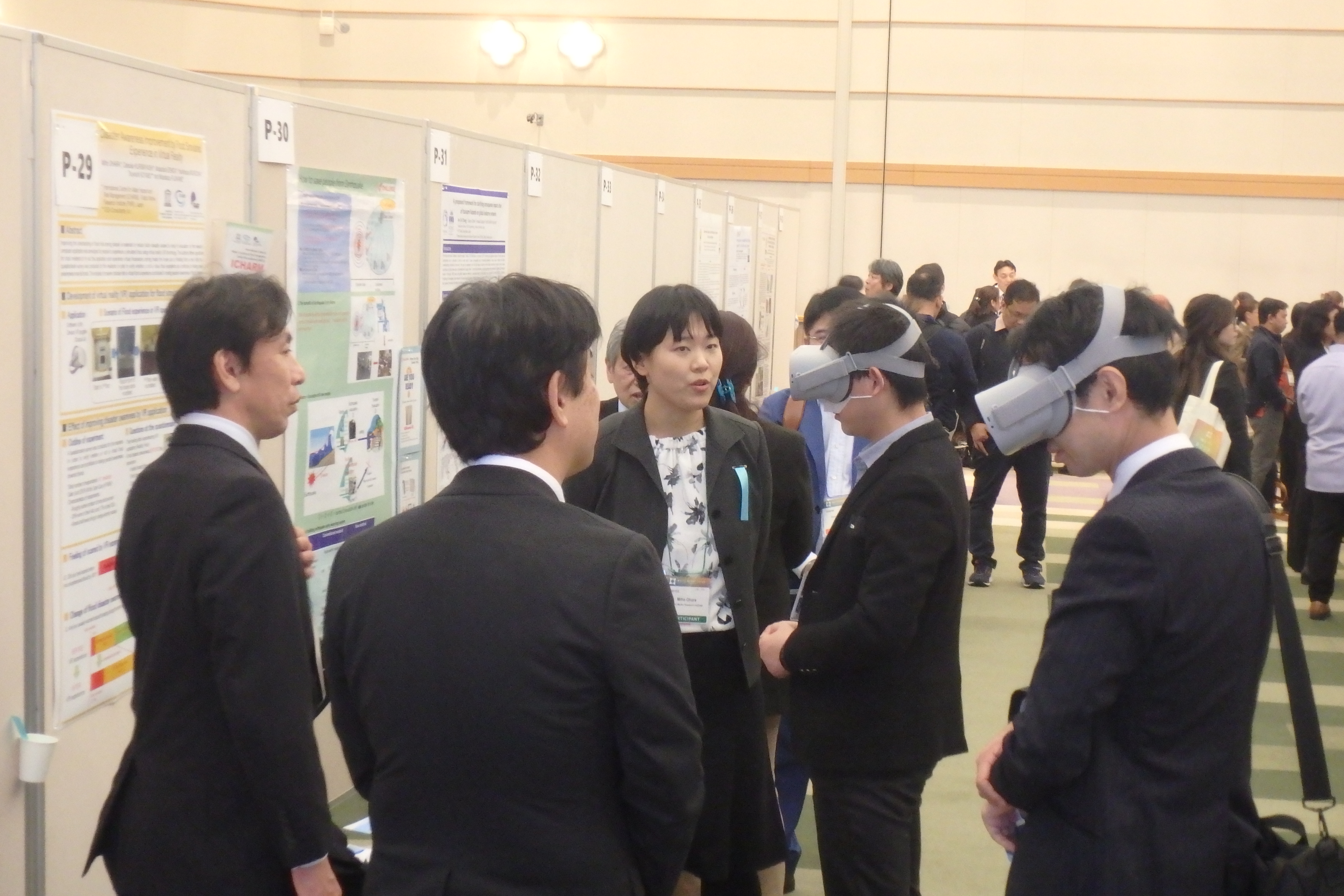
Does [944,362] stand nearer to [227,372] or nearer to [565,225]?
[565,225]

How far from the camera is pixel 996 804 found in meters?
1.88

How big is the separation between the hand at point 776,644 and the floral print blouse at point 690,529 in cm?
16

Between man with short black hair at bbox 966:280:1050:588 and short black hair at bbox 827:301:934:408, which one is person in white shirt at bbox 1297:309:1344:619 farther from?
short black hair at bbox 827:301:934:408

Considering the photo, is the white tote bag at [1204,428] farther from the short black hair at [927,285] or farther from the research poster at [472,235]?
the short black hair at [927,285]

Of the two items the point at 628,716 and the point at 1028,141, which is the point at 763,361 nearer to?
the point at 1028,141

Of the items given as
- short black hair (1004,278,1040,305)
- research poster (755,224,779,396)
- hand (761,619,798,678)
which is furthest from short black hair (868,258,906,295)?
hand (761,619,798,678)

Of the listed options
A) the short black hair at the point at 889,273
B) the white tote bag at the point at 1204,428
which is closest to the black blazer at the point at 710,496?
the white tote bag at the point at 1204,428

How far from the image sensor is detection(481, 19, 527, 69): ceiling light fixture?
1258 cm

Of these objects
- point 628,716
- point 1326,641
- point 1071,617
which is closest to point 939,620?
point 1071,617

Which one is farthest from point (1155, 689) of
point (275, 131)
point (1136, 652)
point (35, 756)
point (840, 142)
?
point (840, 142)

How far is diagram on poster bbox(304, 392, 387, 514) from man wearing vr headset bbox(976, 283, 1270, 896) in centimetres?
204

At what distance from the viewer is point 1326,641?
6.26 meters

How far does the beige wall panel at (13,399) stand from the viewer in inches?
90.0

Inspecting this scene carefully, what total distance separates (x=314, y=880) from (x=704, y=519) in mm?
1189
